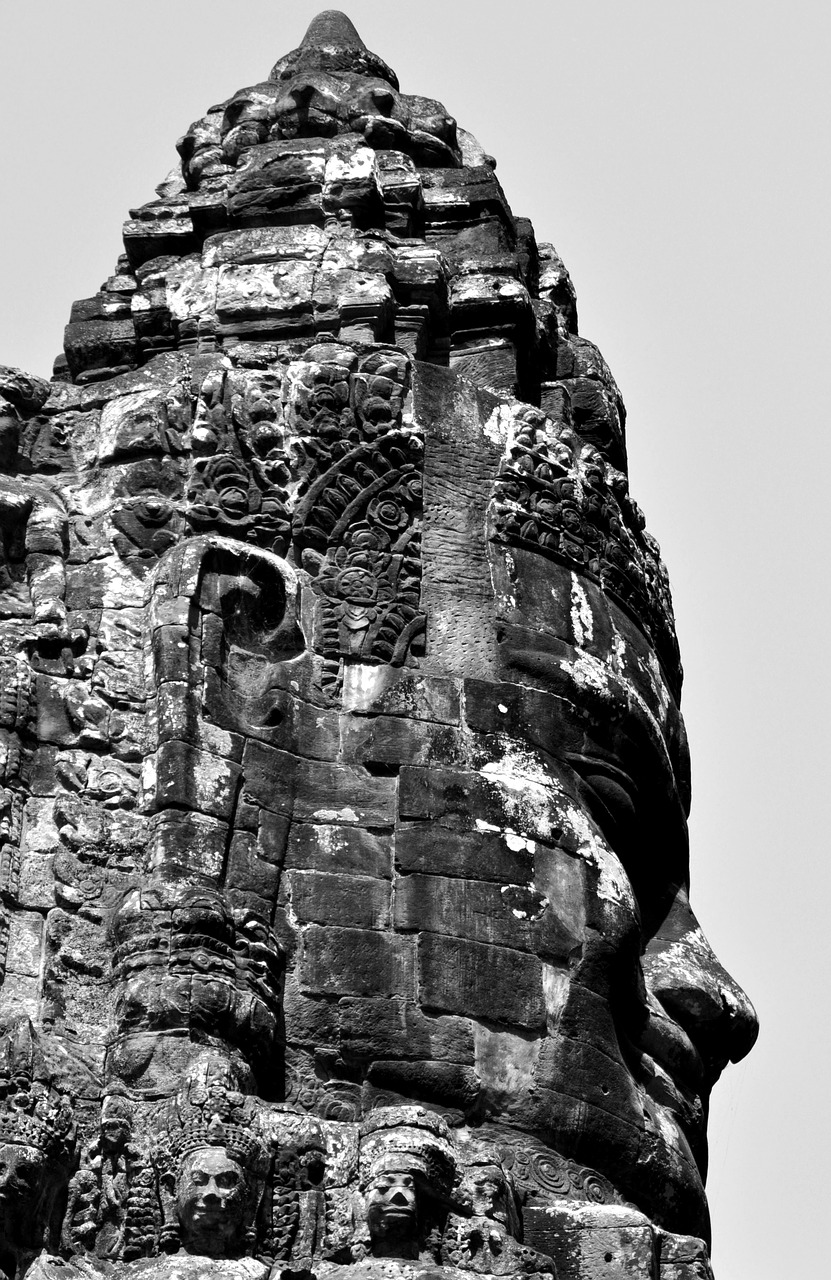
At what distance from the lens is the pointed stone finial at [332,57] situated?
1964 centimetres

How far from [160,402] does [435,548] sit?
1755 mm

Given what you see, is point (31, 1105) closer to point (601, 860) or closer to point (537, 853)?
point (537, 853)

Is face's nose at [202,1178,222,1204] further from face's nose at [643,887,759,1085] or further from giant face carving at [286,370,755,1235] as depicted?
face's nose at [643,887,759,1085]

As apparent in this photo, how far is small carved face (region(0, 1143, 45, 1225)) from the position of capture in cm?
1350

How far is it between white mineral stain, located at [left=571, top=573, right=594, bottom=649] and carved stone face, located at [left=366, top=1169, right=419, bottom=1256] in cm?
355

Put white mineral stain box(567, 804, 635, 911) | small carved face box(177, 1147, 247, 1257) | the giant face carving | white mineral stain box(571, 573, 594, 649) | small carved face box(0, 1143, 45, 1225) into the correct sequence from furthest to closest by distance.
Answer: white mineral stain box(571, 573, 594, 649), white mineral stain box(567, 804, 635, 911), the giant face carving, small carved face box(0, 1143, 45, 1225), small carved face box(177, 1147, 247, 1257)

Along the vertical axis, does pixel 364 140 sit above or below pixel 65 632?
above

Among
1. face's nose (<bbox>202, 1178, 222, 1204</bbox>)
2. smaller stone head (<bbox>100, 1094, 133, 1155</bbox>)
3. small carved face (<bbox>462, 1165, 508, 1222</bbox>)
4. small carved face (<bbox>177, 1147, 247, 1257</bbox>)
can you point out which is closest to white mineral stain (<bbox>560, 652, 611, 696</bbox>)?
small carved face (<bbox>462, 1165, 508, 1222</bbox>)

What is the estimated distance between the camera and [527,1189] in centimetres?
1430

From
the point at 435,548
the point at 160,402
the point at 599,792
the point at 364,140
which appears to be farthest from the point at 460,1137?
the point at 364,140

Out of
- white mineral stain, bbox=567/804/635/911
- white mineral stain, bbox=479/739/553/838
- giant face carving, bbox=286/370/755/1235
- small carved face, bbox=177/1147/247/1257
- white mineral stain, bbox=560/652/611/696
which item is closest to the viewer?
small carved face, bbox=177/1147/247/1257

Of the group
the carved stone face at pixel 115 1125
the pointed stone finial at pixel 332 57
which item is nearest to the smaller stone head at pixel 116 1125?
the carved stone face at pixel 115 1125

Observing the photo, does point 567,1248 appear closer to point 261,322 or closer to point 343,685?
point 343,685

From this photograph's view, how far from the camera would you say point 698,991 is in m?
16.6
